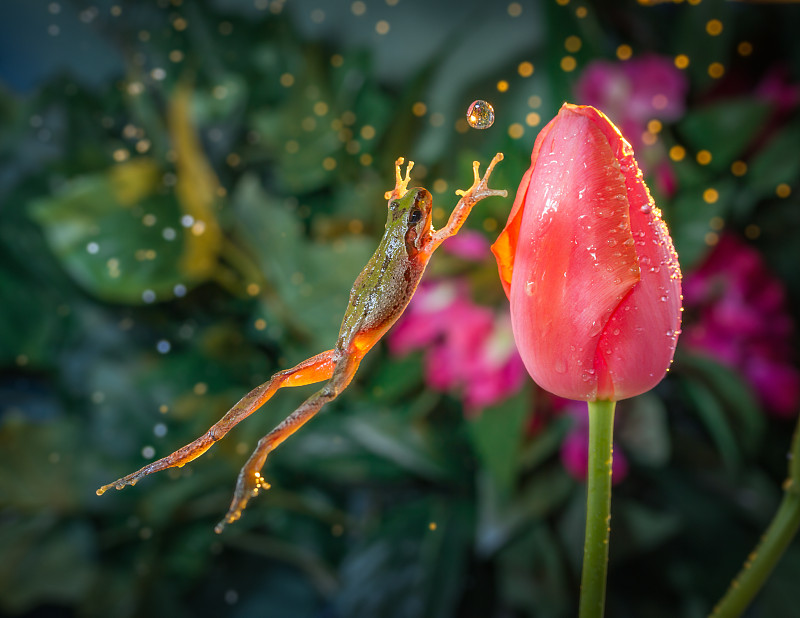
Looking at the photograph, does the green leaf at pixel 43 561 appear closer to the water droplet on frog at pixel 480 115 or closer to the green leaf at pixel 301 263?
the green leaf at pixel 301 263

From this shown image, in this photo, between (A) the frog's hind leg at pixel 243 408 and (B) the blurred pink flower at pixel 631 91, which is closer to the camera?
(A) the frog's hind leg at pixel 243 408

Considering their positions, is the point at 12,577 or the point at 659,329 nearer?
the point at 659,329

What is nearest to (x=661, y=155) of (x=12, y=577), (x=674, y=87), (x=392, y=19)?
(x=674, y=87)

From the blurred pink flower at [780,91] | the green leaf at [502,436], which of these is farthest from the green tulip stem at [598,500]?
the blurred pink flower at [780,91]

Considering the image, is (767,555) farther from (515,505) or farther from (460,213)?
(515,505)

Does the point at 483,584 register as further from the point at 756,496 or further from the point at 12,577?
the point at 12,577

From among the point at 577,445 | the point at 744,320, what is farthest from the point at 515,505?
the point at 744,320

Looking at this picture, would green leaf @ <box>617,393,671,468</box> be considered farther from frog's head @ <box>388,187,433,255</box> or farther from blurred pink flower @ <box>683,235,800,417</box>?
frog's head @ <box>388,187,433,255</box>
